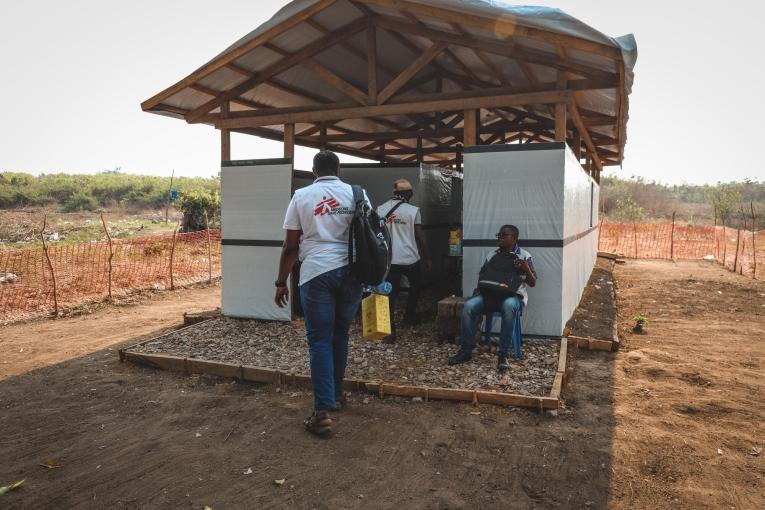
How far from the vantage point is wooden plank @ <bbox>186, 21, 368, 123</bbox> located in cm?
675

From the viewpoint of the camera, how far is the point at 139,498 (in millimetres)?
3184

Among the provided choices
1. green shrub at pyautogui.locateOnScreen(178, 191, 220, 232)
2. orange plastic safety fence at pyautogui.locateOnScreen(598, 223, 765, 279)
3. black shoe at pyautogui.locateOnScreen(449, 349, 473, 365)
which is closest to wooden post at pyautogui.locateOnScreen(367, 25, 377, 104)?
black shoe at pyautogui.locateOnScreen(449, 349, 473, 365)

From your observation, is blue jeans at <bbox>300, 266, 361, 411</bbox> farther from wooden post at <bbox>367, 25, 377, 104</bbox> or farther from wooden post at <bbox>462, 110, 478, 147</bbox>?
wooden post at <bbox>367, 25, 377, 104</bbox>

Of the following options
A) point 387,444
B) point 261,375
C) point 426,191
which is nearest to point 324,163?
point 387,444

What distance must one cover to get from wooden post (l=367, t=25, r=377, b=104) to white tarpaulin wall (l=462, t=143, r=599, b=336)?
55.6 inches

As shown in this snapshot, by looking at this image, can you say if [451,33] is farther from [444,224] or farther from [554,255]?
[444,224]

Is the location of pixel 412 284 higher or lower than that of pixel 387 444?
higher

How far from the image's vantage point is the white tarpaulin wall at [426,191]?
8359mm

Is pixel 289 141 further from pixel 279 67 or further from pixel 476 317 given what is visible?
pixel 476 317

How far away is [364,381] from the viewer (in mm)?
4867

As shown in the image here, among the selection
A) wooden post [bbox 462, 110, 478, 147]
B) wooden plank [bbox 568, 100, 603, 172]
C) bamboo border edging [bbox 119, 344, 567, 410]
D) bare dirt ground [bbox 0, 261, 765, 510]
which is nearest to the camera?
bare dirt ground [bbox 0, 261, 765, 510]

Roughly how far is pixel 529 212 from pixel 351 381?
110 inches

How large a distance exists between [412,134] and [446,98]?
9.52 ft

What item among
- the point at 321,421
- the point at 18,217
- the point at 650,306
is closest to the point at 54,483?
the point at 321,421
